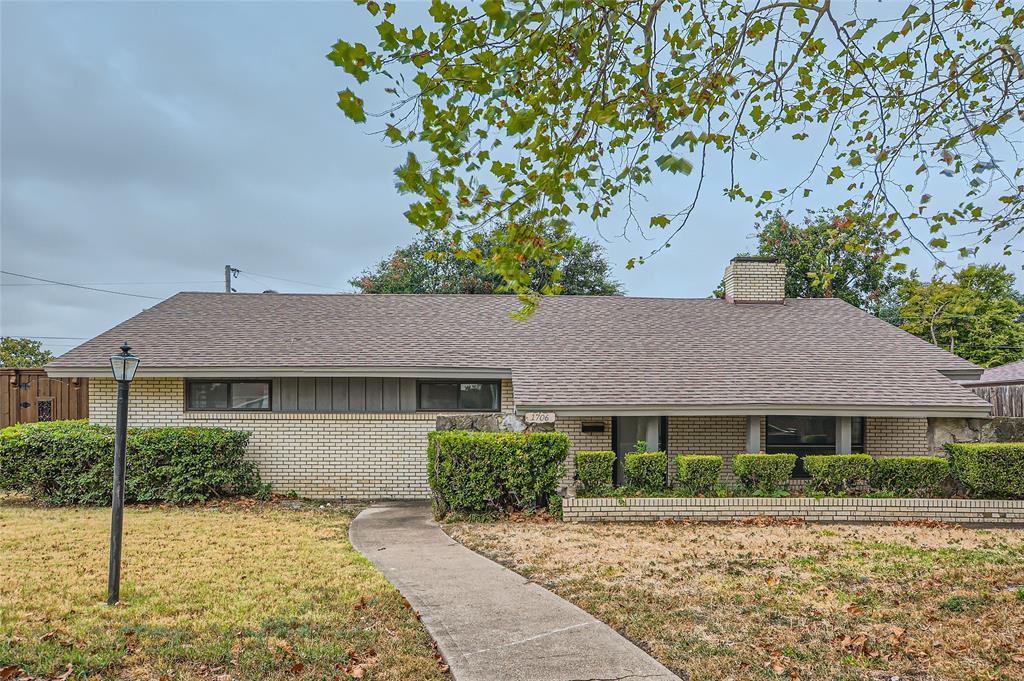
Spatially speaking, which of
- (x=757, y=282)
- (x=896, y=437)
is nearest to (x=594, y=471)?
(x=896, y=437)

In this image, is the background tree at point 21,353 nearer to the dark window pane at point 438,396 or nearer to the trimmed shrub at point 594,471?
the dark window pane at point 438,396

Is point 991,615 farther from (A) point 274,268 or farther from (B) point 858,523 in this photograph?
(A) point 274,268

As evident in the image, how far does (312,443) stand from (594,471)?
5759 millimetres

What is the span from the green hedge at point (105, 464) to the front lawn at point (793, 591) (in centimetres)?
570

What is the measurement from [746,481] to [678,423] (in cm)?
222

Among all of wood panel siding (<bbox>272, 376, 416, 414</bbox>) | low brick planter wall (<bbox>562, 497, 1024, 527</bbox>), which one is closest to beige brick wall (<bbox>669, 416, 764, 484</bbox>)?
low brick planter wall (<bbox>562, 497, 1024, 527</bbox>)

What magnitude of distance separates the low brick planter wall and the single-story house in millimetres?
1853

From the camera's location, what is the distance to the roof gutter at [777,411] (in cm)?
1209

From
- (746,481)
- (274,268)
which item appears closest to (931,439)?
(746,481)

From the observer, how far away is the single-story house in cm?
1251

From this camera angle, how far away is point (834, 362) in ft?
46.2

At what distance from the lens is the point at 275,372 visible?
13094 millimetres

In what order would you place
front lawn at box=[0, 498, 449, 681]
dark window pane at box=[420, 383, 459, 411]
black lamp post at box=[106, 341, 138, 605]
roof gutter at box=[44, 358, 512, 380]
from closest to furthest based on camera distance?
1. front lawn at box=[0, 498, 449, 681]
2. black lamp post at box=[106, 341, 138, 605]
3. roof gutter at box=[44, 358, 512, 380]
4. dark window pane at box=[420, 383, 459, 411]

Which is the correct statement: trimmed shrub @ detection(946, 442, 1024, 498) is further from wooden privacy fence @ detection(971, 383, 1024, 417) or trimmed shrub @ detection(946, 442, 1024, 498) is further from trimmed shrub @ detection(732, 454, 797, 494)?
wooden privacy fence @ detection(971, 383, 1024, 417)
